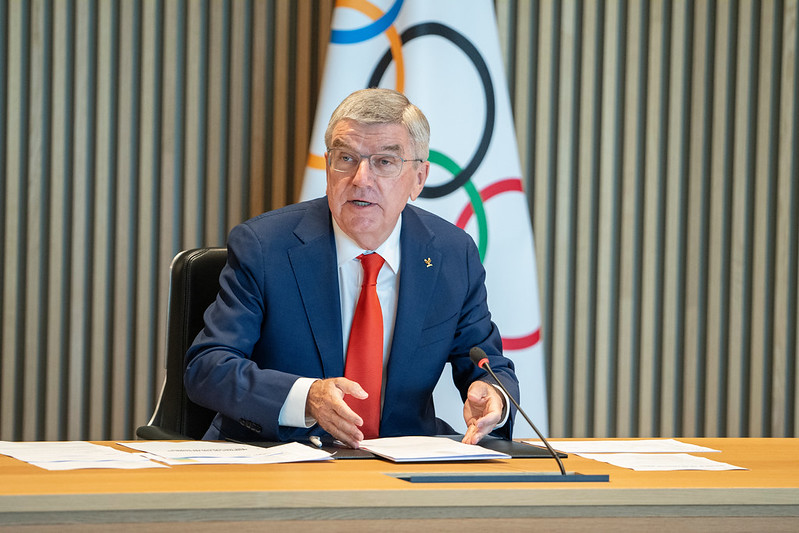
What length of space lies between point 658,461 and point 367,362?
0.70m

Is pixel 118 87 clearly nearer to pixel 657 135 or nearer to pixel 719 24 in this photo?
pixel 657 135

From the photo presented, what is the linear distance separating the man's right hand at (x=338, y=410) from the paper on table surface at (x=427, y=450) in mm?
38

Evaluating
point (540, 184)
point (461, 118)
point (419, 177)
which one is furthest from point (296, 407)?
point (540, 184)

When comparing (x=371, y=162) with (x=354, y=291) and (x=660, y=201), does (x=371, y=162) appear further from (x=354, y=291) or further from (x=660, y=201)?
(x=660, y=201)

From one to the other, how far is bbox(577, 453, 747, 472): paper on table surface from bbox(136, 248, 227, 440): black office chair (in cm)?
102

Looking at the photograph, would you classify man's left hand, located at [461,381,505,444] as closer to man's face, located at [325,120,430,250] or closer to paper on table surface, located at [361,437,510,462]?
paper on table surface, located at [361,437,510,462]

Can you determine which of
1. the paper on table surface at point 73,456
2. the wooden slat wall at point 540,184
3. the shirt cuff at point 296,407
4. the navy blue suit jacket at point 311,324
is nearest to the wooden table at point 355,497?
the paper on table surface at point 73,456

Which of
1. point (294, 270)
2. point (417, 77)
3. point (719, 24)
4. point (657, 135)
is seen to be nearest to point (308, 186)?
point (417, 77)

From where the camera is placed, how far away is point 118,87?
3660mm

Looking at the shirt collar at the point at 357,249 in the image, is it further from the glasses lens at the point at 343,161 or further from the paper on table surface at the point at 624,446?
the paper on table surface at the point at 624,446

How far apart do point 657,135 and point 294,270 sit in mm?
2230

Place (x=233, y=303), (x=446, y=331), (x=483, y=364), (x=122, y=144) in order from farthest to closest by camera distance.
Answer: (x=122, y=144) < (x=446, y=331) < (x=233, y=303) < (x=483, y=364)

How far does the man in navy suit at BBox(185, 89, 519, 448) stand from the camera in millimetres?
2086

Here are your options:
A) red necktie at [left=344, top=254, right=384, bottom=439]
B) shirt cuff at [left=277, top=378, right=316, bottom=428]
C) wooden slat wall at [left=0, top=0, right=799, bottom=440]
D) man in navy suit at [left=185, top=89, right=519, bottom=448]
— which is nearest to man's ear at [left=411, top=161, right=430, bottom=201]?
man in navy suit at [left=185, top=89, right=519, bottom=448]
